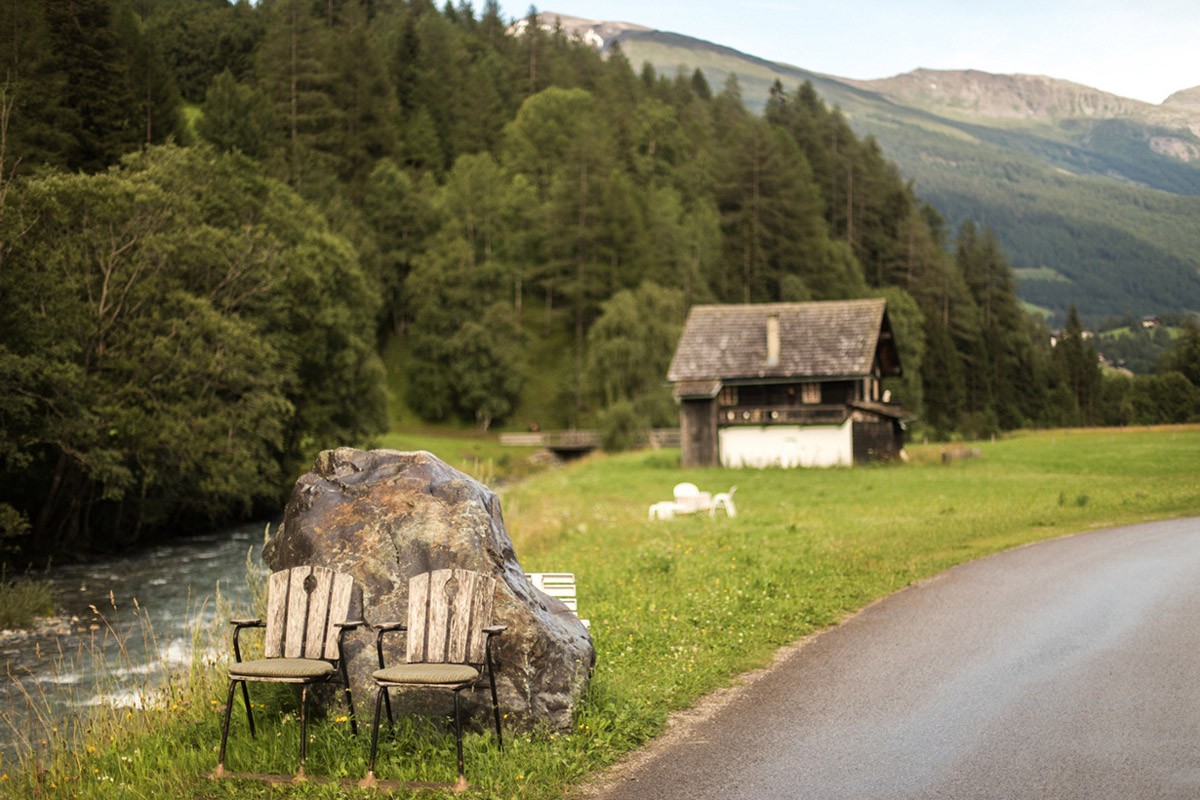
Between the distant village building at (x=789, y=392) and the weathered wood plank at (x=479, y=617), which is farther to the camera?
the distant village building at (x=789, y=392)

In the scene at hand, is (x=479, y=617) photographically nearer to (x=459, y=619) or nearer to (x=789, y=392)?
(x=459, y=619)

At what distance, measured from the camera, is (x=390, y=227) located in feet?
343

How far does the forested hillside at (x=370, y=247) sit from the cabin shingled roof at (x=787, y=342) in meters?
9.26

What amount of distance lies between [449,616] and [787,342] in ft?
175

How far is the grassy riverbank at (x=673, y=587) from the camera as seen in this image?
376 inches

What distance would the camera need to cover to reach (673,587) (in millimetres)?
18406

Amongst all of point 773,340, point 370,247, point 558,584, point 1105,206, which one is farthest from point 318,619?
point 370,247

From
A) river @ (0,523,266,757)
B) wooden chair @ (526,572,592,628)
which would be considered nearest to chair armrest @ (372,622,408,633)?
river @ (0,523,266,757)

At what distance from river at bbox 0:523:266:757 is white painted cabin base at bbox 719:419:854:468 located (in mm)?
29979

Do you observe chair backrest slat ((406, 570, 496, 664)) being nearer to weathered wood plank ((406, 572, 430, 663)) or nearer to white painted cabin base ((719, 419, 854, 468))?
weathered wood plank ((406, 572, 430, 663))

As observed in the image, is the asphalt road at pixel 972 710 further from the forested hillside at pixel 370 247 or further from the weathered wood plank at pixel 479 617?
the forested hillside at pixel 370 247

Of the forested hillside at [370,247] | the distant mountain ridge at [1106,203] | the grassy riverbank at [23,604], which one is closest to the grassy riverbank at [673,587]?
the forested hillside at [370,247]

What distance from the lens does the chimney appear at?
6038cm

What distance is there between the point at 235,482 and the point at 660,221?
270ft
